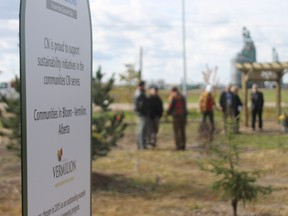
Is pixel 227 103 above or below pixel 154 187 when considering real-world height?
above

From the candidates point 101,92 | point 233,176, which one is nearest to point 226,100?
point 101,92

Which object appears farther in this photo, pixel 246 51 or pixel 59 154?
pixel 246 51

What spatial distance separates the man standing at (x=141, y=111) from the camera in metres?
→ 15.0

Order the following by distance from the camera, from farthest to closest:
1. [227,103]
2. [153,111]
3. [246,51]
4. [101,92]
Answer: [246,51]
[227,103]
[153,111]
[101,92]

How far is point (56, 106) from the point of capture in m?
2.89

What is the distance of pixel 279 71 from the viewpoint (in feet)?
76.3

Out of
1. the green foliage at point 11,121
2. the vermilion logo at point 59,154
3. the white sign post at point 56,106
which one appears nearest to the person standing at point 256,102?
the green foliage at point 11,121

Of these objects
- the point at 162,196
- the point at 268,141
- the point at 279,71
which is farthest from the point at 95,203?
the point at 279,71

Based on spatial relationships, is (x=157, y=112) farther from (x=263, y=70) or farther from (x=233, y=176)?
(x=233, y=176)

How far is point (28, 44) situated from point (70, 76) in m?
0.54

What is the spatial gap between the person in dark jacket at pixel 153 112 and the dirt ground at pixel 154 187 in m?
1.71

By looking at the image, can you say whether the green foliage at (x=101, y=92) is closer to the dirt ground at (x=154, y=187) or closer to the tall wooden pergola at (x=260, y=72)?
the dirt ground at (x=154, y=187)

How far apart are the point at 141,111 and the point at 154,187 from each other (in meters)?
5.75

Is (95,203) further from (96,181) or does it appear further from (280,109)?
(280,109)
